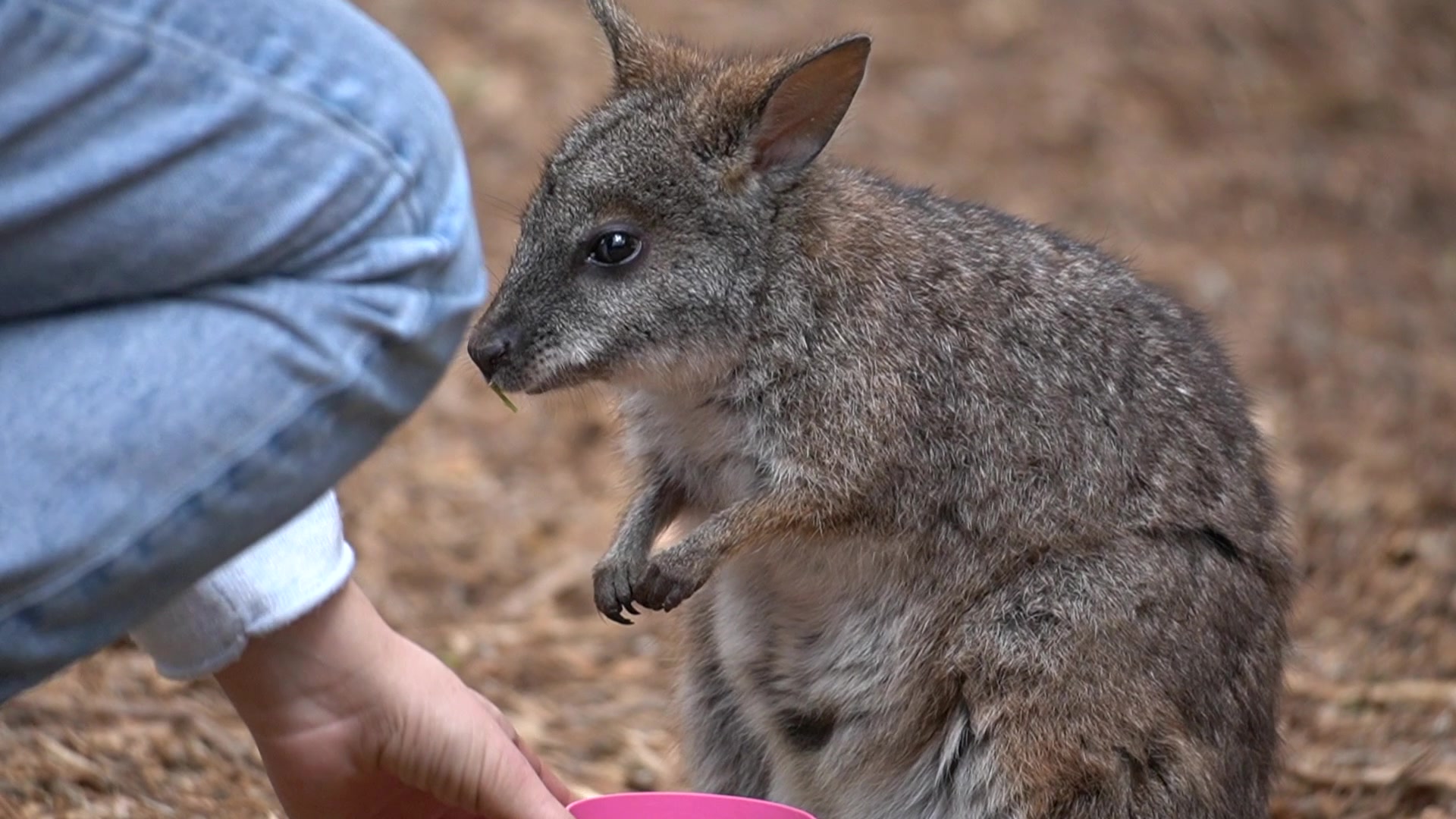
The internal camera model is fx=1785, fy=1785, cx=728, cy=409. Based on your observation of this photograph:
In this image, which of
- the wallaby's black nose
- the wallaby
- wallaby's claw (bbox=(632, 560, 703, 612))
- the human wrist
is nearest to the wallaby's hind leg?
the wallaby

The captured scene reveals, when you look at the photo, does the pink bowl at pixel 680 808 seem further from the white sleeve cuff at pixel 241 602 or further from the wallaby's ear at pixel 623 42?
the wallaby's ear at pixel 623 42

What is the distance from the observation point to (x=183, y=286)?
1.85 m

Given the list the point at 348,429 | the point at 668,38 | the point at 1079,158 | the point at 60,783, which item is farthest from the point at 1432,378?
the point at 348,429

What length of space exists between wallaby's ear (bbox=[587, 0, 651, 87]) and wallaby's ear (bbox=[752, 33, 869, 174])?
0.35m

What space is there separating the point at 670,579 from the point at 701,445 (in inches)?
12.7

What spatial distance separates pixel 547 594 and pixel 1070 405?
228 centimetres

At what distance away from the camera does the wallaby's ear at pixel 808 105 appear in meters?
3.04

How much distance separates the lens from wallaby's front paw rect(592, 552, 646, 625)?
3088mm

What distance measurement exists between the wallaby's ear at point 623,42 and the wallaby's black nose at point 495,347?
63 cm

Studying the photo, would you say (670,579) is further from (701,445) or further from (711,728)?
(711,728)

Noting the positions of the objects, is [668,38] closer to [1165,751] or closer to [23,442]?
[1165,751]

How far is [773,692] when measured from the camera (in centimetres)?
325

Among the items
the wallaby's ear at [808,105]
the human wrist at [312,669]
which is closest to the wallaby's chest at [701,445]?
the wallaby's ear at [808,105]

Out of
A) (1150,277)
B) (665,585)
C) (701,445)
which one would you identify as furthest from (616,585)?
(1150,277)
